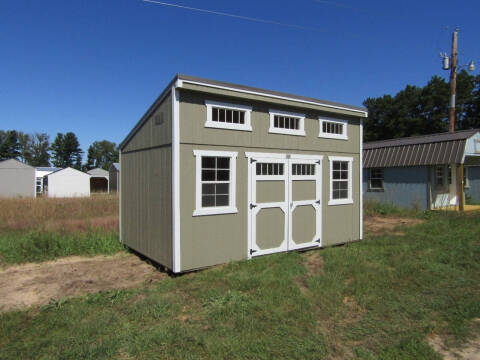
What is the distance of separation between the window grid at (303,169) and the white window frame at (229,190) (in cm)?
173

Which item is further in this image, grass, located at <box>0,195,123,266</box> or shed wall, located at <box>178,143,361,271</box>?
grass, located at <box>0,195,123,266</box>

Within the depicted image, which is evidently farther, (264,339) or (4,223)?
(4,223)

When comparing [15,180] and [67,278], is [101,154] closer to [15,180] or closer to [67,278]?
[15,180]

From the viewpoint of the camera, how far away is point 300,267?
6.07 metres

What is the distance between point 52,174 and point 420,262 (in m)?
35.2

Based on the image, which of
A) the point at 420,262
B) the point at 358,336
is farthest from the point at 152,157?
the point at 420,262

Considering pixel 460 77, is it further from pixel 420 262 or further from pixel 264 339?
pixel 264 339

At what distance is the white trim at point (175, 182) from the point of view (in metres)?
5.65

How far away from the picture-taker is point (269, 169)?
22.8ft

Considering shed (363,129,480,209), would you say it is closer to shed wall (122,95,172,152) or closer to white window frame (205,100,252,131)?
white window frame (205,100,252,131)

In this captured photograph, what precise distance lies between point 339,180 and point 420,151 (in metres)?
7.83

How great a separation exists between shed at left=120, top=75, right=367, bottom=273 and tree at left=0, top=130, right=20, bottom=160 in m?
79.9

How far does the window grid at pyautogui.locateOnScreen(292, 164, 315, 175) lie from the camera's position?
291 inches

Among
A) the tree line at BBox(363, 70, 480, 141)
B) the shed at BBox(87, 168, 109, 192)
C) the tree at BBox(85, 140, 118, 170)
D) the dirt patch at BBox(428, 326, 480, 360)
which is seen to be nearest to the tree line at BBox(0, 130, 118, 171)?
the tree at BBox(85, 140, 118, 170)
